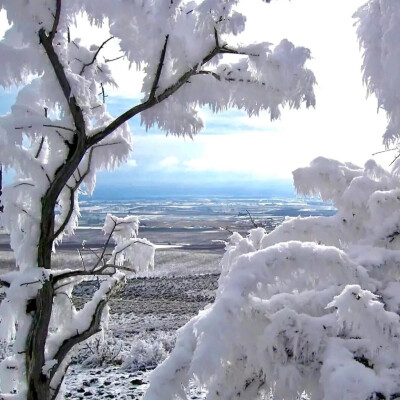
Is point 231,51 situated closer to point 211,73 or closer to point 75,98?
point 211,73

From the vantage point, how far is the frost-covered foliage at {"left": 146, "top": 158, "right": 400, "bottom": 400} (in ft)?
7.72

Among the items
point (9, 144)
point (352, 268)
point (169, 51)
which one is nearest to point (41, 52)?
point (9, 144)

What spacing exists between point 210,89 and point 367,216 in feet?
5.65

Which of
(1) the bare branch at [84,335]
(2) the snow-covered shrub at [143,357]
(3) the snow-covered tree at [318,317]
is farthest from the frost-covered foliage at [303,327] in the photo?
(2) the snow-covered shrub at [143,357]

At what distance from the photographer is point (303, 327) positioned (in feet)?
8.70

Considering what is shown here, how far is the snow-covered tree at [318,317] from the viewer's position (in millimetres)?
2361

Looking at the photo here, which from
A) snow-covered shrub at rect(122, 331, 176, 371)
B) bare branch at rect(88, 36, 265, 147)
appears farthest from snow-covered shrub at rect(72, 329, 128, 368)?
bare branch at rect(88, 36, 265, 147)

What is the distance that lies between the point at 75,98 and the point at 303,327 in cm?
261

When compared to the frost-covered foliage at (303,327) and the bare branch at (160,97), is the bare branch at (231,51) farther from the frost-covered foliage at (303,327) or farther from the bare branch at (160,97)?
the frost-covered foliage at (303,327)

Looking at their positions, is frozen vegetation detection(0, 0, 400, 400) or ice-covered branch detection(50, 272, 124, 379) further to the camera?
ice-covered branch detection(50, 272, 124, 379)

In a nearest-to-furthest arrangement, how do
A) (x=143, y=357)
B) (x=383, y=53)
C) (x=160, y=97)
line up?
(x=383, y=53) → (x=160, y=97) → (x=143, y=357)

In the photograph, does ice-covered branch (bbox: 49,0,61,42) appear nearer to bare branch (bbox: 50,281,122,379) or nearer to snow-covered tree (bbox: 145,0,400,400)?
snow-covered tree (bbox: 145,0,400,400)

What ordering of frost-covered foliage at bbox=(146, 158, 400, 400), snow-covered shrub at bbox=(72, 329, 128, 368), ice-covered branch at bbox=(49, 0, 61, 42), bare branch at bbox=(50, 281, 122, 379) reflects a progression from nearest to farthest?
1. frost-covered foliage at bbox=(146, 158, 400, 400)
2. ice-covered branch at bbox=(49, 0, 61, 42)
3. bare branch at bbox=(50, 281, 122, 379)
4. snow-covered shrub at bbox=(72, 329, 128, 368)

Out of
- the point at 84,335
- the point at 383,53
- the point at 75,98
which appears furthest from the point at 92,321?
the point at 383,53
